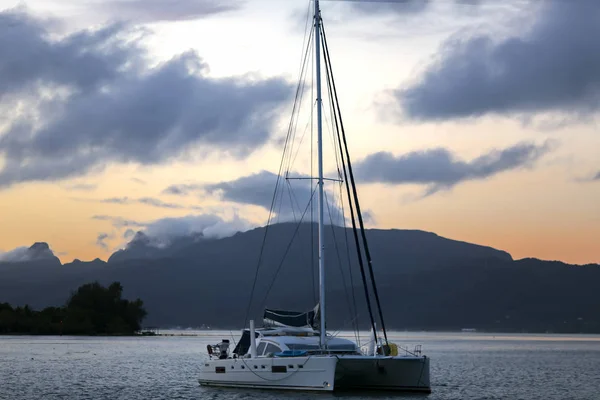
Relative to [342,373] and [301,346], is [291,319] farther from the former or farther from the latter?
[342,373]

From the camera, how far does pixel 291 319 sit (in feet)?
197

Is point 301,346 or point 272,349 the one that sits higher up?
point 301,346

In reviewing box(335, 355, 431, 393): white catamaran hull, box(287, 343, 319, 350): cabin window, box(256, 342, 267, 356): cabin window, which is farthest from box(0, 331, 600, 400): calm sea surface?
box(287, 343, 319, 350): cabin window

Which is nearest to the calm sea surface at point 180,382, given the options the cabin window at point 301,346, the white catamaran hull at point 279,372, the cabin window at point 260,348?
the white catamaran hull at point 279,372

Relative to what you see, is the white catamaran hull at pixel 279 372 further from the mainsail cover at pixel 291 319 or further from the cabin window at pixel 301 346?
the mainsail cover at pixel 291 319

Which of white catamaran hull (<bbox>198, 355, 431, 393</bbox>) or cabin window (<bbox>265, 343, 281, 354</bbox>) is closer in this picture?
white catamaran hull (<bbox>198, 355, 431, 393</bbox>)

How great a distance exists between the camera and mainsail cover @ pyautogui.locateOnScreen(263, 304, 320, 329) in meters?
59.7

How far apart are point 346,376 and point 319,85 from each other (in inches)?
737

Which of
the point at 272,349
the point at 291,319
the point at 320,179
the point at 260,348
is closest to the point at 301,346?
the point at 272,349

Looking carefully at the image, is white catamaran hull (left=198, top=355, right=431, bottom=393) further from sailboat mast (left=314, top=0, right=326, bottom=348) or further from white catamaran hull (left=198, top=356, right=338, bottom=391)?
sailboat mast (left=314, top=0, right=326, bottom=348)

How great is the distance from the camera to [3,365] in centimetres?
9638

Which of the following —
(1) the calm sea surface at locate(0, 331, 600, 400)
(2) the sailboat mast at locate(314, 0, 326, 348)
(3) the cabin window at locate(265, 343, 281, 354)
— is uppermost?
(2) the sailboat mast at locate(314, 0, 326, 348)

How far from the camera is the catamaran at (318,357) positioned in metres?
53.4

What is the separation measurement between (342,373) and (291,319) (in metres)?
7.88
